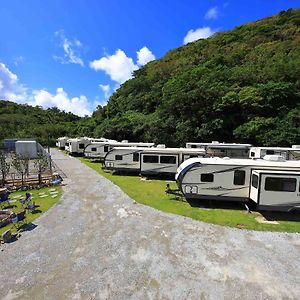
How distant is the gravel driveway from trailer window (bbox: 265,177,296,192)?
8.12 feet

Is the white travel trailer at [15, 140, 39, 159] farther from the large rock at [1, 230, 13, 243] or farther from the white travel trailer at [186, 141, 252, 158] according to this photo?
the large rock at [1, 230, 13, 243]

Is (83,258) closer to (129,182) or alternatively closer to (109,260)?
(109,260)

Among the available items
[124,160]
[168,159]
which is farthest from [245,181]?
[124,160]

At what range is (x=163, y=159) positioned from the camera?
66.8 ft

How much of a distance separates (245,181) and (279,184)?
5.58 ft

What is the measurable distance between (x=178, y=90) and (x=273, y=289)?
120 feet

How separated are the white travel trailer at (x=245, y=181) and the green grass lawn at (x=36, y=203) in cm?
744

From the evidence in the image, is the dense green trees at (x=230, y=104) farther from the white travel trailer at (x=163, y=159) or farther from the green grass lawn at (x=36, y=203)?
the green grass lawn at (x=36, y=203)

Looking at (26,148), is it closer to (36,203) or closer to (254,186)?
(36,203)

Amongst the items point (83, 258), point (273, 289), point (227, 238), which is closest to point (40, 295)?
point (83, 258)

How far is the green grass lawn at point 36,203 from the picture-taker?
471 inches

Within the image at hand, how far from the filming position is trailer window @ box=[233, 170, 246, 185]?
44.0 ft

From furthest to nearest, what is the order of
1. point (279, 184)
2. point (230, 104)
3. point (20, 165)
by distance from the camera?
point (230, 104) < point (20, 165) < point (279, 184)

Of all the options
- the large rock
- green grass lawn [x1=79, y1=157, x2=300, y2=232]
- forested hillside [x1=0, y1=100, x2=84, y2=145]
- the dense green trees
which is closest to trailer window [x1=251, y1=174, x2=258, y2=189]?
green grass lawn [x1=79, y1=157, x2=300, y2=232]
